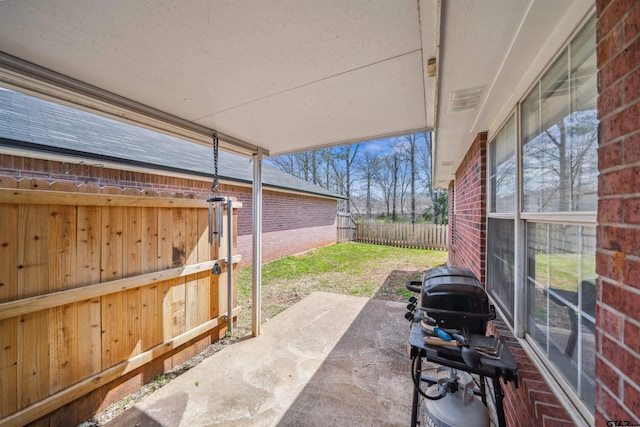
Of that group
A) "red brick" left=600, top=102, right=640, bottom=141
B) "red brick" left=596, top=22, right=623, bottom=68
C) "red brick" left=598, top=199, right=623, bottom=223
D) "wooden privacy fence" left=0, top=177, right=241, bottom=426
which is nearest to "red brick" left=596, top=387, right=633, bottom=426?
"red brick" left=598, top=199, right=623, bottom=223

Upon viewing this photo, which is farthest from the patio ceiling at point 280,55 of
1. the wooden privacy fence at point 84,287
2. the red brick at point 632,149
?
the wooden privacy fence at point 84,287

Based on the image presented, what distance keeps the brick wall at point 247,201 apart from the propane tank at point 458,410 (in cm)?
293

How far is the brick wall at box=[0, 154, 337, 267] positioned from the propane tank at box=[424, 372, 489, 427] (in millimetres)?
2928

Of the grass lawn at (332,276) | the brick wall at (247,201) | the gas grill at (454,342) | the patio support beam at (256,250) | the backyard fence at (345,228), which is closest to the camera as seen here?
the gas grill at (454,342)

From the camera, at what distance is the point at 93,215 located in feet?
7.21

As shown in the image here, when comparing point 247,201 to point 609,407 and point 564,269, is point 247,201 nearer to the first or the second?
point 564,269

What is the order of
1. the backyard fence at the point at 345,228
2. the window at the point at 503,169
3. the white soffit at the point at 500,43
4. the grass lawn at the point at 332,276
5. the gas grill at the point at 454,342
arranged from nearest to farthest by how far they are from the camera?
the white soffit at the point at 500,43 → the gas grill at the point at 454,342 → the window at the point at 503,169 → the grass lawn at the point at 332,276 → the backyard fence at the point at 345,228

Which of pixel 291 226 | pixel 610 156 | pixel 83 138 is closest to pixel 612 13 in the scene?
pixel 610 156

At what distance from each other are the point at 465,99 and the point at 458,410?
2.12 metres

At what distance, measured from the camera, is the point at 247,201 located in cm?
745

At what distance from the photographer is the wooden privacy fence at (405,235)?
1112 centimetres

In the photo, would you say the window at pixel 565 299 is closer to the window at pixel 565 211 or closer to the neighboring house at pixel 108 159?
the window at pixel 565 211

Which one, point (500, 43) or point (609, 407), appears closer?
point (609, 407)

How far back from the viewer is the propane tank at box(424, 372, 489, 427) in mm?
1403
